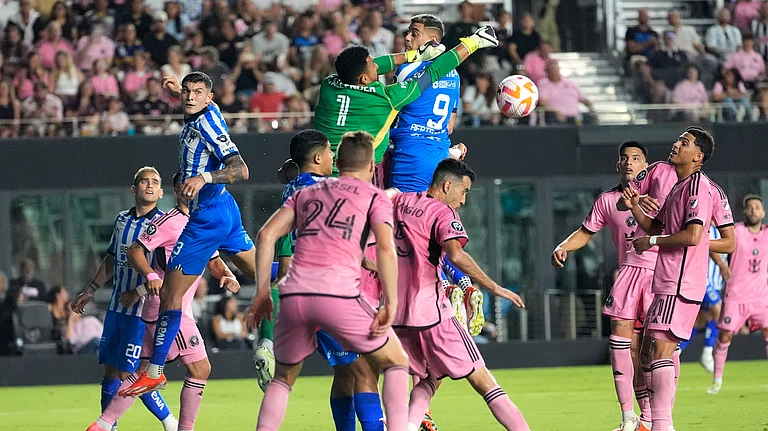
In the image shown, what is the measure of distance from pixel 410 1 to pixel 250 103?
14.7 feet

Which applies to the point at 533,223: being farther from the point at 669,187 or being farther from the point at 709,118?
the point at 669,187

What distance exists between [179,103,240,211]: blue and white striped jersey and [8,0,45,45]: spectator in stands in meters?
11.9

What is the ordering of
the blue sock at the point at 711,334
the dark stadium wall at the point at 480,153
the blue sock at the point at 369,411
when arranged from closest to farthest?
the blue sock at the point at 369,411 < the blue sock at the point at 711,334 < the dark stadium wall at the point at 480,153

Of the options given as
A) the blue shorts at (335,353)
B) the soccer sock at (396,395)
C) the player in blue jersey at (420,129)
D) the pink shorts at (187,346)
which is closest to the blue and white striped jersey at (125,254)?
the pink shorts at (187,346)

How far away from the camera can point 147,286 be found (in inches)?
388

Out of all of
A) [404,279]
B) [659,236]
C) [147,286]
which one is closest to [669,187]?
[659,236]

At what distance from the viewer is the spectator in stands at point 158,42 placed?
2036 centimetres

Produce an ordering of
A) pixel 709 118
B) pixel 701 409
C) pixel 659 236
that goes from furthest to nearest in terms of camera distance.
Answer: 1. pixel 709 118
2. pixel 701 409
3. pixel 659 236

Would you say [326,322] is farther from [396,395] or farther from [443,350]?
[443,350]

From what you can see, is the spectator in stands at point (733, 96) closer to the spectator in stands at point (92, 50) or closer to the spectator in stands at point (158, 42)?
the spectator in stands at point (158, 42)

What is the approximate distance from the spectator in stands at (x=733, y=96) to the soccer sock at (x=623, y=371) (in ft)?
36.2

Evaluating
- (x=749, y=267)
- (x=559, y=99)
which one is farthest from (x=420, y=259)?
(x=559, y=99)

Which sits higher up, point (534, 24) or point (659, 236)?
point (534, 24)

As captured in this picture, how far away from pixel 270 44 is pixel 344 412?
12.8 metres
